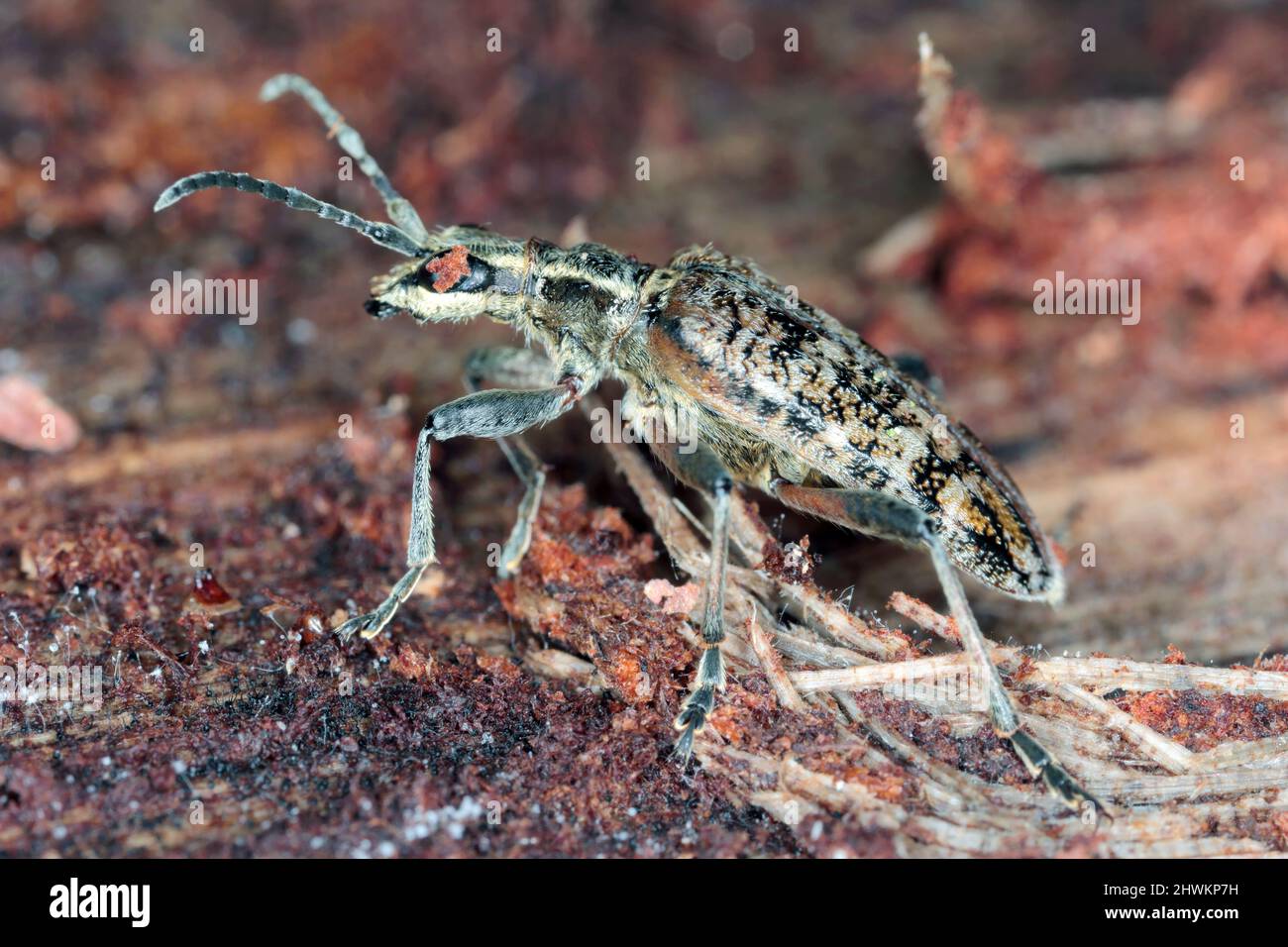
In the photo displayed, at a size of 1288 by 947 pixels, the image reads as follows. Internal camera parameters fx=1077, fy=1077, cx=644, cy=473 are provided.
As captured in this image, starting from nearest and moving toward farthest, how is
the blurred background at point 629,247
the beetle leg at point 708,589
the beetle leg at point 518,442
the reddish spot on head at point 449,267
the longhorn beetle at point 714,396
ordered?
the beetle leg at point 708,589, the longhorn beetle at point 714,396, the beetle leg at point 518,442, the blurred background at point 629,247, the reddish spot on head at point 449,267

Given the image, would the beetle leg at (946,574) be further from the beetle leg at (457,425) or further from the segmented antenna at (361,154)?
the segmented antenna at (361,154)

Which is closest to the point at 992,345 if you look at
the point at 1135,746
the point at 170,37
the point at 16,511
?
the point at 1135,746

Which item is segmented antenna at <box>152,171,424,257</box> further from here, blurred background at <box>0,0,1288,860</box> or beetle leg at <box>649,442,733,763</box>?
beetle leg at <box>649,442,733,763</box>

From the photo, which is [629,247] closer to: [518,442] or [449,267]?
[449,267]

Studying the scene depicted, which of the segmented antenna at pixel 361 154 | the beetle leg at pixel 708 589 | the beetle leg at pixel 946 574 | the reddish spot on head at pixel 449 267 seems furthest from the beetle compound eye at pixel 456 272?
the beetle leg at pixel 946 574

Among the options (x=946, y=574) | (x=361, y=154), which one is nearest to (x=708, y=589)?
(x=946, y=574)

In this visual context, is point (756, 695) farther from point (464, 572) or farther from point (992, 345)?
point (992, 345)

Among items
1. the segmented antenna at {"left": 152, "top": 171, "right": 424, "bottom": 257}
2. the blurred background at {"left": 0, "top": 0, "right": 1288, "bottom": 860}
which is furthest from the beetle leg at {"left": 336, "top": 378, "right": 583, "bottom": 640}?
the segmented antenna at {"left": 152, "top": 171, "right": 424, "bottom": 257}
